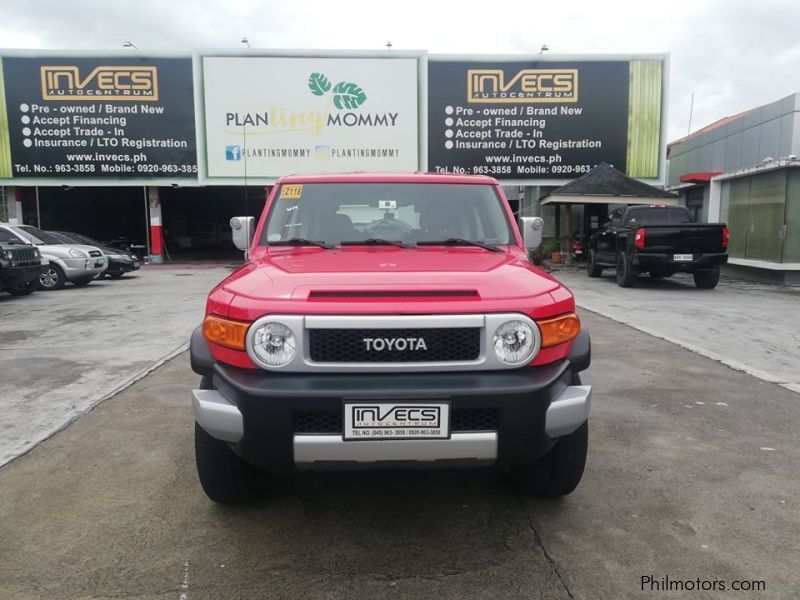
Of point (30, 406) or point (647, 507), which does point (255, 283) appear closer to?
point (647, 507)

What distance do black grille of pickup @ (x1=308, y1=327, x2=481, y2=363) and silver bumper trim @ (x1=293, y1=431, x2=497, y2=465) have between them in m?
0.33

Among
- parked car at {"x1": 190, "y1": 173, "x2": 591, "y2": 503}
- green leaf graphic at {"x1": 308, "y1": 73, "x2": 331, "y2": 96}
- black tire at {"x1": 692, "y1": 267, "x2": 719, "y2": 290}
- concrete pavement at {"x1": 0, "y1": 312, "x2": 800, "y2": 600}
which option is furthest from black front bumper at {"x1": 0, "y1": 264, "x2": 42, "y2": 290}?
black tire at {"x1": 692, "y1": 267, "x2": 719, "y2": 290}

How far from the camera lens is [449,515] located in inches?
124

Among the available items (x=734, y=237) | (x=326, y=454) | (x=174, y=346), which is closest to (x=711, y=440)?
(x=326, y=454)

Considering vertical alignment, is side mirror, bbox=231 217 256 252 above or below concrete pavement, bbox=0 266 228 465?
above

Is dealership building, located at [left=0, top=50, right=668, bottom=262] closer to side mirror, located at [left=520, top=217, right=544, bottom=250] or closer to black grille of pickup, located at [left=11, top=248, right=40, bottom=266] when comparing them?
black grille of pickup, located at [left=11, top=248, right=40, bottom=266]

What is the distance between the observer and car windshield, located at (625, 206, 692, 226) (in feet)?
46.6

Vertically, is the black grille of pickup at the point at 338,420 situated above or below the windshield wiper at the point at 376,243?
below

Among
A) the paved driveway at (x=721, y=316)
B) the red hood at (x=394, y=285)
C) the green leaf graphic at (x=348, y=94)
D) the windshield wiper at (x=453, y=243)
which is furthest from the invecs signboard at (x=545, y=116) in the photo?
the red hood at (x=394, y=285)

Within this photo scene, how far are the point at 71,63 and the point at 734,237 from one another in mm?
20687

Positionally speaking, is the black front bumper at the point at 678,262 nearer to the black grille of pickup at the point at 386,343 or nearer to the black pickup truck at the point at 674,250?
the black pickup truck at the point at 674,250

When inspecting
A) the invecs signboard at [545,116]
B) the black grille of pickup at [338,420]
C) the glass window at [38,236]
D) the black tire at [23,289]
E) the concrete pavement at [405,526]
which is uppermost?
the invecs signboard at [545,116]

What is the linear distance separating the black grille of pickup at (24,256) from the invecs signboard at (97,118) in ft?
33.2

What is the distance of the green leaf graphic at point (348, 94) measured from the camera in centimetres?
2125
